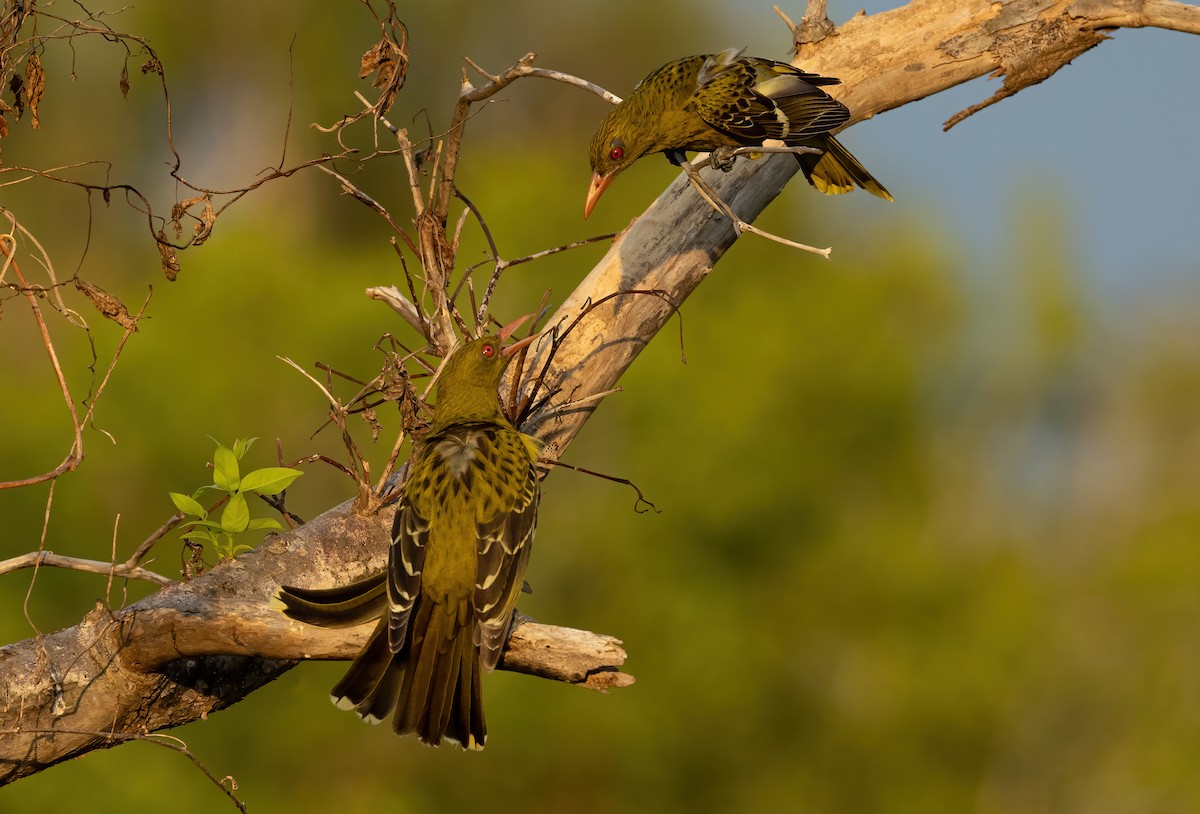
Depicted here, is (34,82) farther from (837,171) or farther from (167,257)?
(837,171)

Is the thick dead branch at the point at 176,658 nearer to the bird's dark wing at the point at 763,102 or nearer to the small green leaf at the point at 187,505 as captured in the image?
the small green leaf at the point at 187,505

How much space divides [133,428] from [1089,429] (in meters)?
25.7

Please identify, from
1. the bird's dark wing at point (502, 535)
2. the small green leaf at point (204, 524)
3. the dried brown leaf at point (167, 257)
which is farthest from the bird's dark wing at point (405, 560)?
the dried brown leaf at point (167, 257)

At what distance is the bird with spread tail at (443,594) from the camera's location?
5098mm

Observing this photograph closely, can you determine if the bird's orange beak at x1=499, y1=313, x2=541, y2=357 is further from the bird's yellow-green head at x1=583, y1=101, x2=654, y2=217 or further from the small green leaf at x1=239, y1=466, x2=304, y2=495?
the small green leaf at x1=239, y1=466, x2=304, y2=495

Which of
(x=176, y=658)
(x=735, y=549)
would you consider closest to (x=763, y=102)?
(x=176, y=658)

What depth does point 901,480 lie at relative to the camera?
2708cm

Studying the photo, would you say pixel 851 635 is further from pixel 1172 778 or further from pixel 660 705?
pixel 1172 778

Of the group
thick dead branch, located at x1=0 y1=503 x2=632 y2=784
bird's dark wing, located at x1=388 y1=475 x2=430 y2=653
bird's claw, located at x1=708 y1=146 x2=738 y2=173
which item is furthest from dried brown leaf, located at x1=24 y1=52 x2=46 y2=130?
bird's claw, located at x1=708 y1=146 x2=738 y2=173

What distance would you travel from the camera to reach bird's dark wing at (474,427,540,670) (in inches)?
200

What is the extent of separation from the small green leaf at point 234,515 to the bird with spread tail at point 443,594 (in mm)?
509

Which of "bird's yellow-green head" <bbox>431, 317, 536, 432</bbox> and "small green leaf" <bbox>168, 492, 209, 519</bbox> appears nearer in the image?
"small green leaf" <bbox>168, 492, 209, 519</bbox>

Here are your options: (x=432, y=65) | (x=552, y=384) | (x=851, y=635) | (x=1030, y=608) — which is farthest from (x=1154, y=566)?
(x=432, y=65)

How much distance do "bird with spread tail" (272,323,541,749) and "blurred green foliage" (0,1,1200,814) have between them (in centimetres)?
1285
